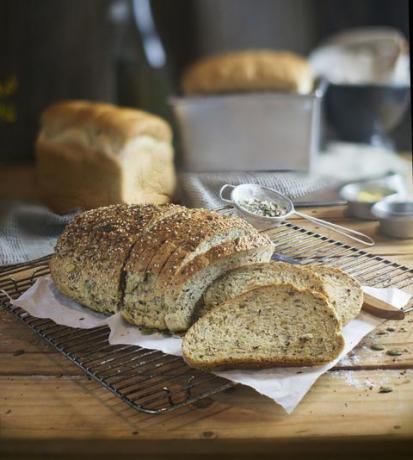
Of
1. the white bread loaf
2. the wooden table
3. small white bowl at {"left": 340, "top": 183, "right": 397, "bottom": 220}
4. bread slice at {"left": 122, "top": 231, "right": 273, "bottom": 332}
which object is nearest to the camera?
the wooden table

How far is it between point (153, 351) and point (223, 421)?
0.61ft

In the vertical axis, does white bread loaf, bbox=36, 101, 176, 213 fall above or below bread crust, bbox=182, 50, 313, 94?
below

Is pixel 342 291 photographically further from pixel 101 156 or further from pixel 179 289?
pixel 101 156

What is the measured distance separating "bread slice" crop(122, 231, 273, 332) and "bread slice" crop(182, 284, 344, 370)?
0.07 metres

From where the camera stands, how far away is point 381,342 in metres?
1.14

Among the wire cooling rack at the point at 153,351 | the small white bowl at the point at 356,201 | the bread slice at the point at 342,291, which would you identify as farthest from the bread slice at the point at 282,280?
the small white bowl at the point at 356,201

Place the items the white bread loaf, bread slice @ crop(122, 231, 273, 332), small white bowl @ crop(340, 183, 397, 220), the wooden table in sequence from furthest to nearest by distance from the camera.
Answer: small white bowl @ crop(340, 183, 397, 220) → the white bread loaf → bread slice @ crop(122, 231, 273, 332) → the wooden table

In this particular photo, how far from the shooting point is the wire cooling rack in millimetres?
1019

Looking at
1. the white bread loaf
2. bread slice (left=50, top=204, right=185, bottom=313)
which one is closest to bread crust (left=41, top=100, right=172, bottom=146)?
the white bread loaf

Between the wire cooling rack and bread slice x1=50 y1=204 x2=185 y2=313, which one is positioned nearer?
the wire cooling rack

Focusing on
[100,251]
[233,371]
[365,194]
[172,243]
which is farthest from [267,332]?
[365,194]

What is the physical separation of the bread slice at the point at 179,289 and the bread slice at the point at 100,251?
Result: 0.05 meters

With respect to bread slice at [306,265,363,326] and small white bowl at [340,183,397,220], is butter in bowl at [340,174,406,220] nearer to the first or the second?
small white bowl at [340,183,397,220]

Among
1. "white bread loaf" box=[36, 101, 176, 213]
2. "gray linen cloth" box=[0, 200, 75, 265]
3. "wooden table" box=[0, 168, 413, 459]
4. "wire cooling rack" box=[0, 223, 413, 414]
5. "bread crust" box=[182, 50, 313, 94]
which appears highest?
"bread crust" box=[182, 50, 313, 94]
